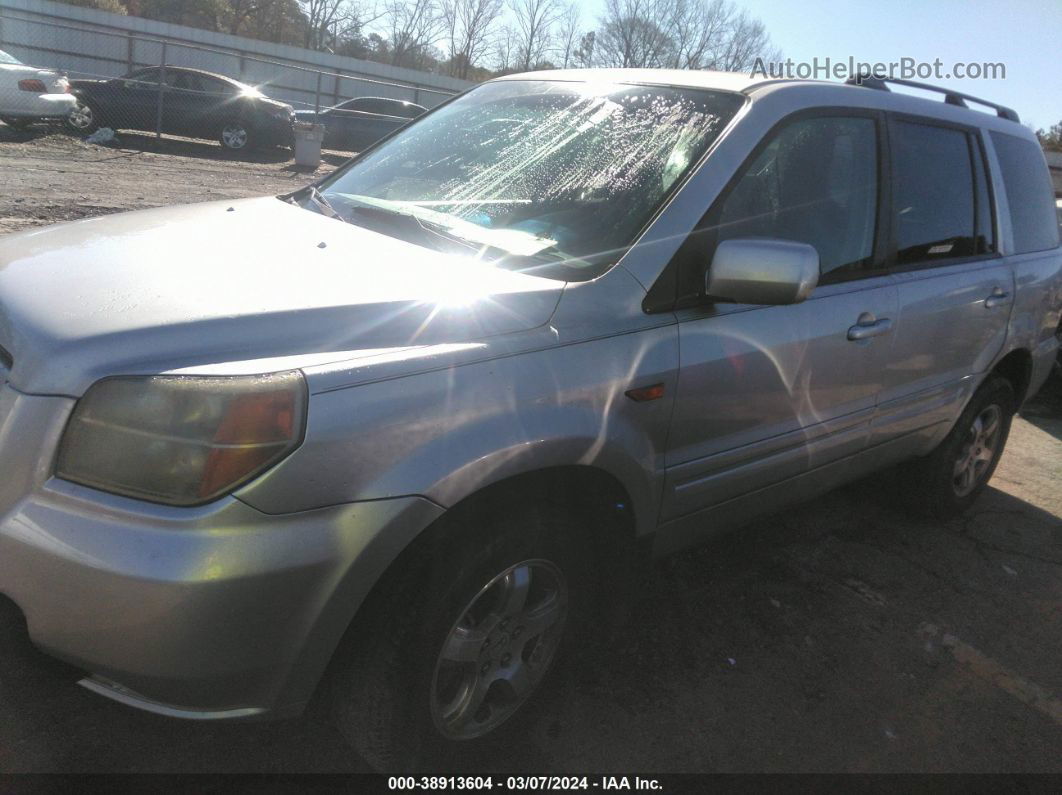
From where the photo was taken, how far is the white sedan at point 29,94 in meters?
14.4

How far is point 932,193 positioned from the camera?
3639 mm

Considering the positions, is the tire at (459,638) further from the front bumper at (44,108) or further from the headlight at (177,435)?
the front bumper at (44,108)

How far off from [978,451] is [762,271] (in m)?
2.69

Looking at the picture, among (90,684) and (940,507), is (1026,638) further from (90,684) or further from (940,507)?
(90,684)

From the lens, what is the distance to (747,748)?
2697mm

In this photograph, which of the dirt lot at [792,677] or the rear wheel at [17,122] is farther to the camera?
the rear wheel at [17,122]

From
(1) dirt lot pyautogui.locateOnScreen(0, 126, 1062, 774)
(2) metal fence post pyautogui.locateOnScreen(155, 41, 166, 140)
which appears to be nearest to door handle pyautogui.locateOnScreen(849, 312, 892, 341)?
(1) dirt lot pyautogui.locateOnScreen(0, 126, 1062, 774)

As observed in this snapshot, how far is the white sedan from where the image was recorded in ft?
47.1

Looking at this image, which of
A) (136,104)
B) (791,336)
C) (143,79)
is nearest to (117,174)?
(136,104)

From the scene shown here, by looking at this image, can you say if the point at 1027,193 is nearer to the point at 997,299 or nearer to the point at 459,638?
the point at 997,299

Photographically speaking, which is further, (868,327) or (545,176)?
(868,327)

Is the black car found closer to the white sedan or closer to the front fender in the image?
the white sedan

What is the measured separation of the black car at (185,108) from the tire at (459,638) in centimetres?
1690

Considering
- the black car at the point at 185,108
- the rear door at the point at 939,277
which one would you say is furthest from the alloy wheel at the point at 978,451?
the black car at the point at 185,108
